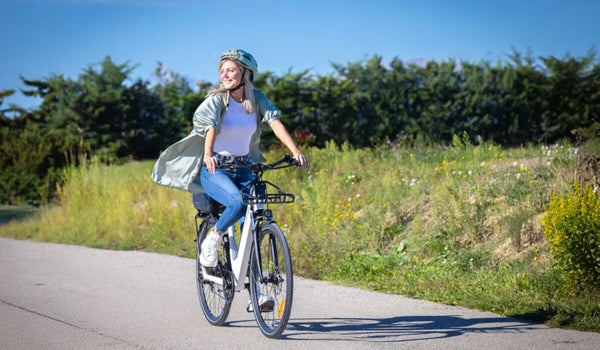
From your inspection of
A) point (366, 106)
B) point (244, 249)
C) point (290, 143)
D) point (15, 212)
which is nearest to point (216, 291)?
point (244, 249)

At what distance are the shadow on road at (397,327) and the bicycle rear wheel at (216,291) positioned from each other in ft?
1.87

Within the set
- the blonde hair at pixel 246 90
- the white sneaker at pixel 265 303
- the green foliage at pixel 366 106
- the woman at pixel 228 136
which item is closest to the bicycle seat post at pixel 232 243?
the woman at pixel 228 136

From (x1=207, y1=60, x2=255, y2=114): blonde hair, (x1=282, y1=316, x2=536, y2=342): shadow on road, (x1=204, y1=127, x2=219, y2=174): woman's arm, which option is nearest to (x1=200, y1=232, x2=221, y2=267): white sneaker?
(x1=204, y1=127, x2=219, y2=174): woman's arm

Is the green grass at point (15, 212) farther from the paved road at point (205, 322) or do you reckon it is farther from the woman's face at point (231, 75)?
the woman's face at point (231, 75)

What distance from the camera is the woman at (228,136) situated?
6504mm

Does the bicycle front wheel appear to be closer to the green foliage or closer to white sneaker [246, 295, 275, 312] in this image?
white sneaker [246, 295, 275, 312]

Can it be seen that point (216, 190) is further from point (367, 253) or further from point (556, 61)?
point (556, 61)

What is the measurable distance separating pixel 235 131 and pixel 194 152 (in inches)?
20.1

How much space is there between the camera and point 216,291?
705 centimetres

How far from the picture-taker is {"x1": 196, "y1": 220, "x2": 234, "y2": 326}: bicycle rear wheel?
6.77 meters

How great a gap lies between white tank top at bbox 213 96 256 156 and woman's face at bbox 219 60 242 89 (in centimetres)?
13

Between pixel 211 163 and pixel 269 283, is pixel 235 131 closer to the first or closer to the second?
pixel 211 163

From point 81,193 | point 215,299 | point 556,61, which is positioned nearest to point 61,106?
point 81,193

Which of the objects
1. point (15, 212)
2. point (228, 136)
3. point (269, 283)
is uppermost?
point (228, 136)
